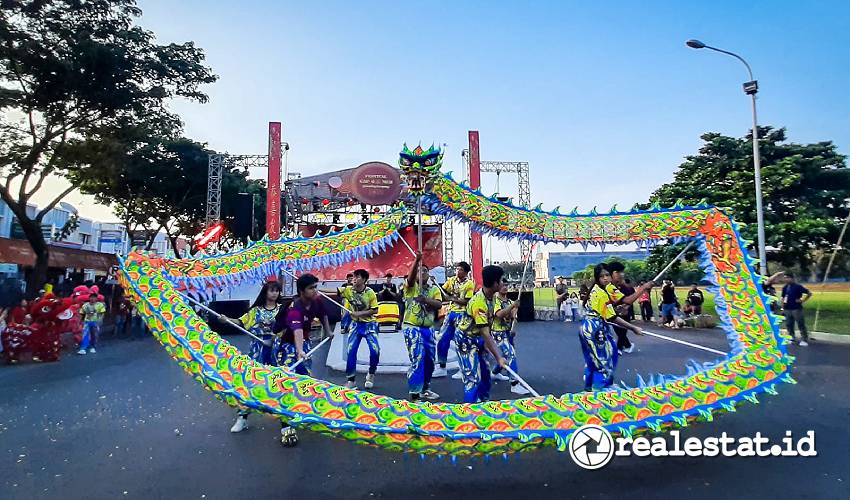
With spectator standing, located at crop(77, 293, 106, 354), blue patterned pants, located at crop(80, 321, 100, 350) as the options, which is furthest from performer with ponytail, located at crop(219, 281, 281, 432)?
blue patterned pants, located at crop(80, 321, 100, 350)

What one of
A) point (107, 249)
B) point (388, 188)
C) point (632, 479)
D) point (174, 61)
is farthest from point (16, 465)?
point (107, 249)

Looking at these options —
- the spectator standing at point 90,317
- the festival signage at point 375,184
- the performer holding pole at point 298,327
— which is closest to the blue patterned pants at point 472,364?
the performer holding pole at point 298,327

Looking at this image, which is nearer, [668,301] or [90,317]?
[90,317]

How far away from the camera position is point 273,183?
1711 centimetres

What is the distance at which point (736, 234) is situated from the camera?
3.94m

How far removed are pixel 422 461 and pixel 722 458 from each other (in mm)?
2192

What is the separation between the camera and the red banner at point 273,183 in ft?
55.2

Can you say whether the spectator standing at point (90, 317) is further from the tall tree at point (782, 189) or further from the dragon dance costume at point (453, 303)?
the tall tree at point (782, 189)

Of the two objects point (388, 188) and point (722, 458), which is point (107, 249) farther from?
point (722, 458)

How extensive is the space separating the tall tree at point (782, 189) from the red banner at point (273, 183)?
13.4 m

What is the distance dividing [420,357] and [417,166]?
2220 millimetres

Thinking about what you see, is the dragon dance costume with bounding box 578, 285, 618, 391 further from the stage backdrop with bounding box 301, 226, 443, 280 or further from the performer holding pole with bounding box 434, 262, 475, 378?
the stage backdrop with bounding box 301, 226, 443, 280

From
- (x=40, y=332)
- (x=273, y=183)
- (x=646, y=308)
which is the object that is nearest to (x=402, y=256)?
(x=273, y=183)

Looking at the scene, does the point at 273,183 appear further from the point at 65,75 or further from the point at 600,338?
the point at 600,338
